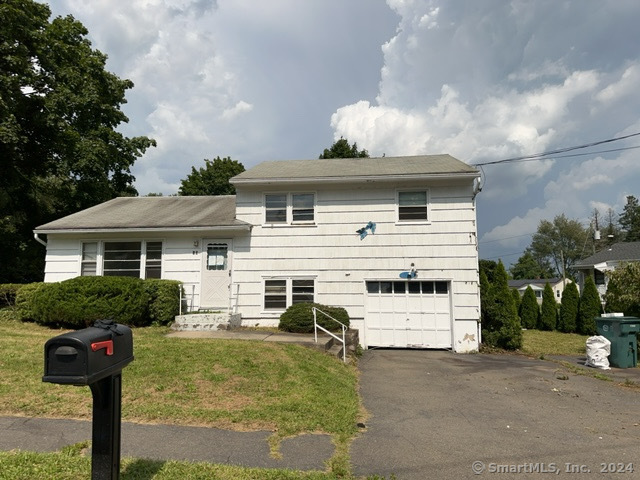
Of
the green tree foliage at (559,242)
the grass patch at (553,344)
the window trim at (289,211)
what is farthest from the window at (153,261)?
the green tree foliage at (559,242)

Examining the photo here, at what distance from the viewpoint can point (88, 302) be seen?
1090 cm

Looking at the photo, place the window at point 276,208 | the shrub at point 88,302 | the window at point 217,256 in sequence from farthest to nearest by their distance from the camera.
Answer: the window at point 276,208 → the window at point 217,256 → the shrub at point 88,302

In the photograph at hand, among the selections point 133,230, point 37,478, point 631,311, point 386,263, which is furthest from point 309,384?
point 631,311

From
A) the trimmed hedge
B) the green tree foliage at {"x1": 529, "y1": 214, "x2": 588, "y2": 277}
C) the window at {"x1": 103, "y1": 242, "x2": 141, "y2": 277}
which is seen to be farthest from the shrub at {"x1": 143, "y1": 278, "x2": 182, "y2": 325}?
the green tree foliage at {"x1": 529, "y1": 214, "x2": 588, "y2": 277}

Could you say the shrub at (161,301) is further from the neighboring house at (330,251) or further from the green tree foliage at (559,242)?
the green tree foliage at (559,242)

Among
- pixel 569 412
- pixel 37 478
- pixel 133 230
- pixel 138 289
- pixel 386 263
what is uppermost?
pixel 133 230

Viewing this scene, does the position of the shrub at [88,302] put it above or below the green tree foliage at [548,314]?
above

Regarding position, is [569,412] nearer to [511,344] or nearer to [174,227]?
[511,344]

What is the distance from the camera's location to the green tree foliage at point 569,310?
18891mm

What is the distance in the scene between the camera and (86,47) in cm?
2144

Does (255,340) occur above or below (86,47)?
below

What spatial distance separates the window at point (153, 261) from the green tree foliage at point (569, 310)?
61.0 feet

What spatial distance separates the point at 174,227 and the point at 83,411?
831cm

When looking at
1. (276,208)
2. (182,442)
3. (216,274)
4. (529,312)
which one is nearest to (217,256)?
(216,274)
